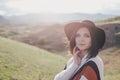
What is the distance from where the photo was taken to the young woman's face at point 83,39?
6646mm

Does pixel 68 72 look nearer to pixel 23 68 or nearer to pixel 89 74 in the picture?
pixel 89 74

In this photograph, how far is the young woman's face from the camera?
6.65 metres

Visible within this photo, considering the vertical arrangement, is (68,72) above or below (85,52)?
below

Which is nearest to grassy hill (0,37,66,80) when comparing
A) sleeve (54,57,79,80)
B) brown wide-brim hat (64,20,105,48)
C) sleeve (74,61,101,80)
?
brown wide-brim hat (64,20,105,48)

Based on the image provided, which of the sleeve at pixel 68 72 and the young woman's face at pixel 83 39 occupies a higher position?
Result: the young woman's face at pixel 83 39

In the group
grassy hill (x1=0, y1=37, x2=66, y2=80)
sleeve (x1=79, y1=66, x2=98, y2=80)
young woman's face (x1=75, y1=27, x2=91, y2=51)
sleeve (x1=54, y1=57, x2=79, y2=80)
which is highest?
young woman's face (x1=75, y1=27, x2=91, y2=51)

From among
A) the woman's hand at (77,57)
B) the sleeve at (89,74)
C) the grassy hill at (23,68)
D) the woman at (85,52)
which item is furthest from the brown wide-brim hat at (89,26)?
the grassy hill at (23,68)

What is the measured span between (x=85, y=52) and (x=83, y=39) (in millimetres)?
274

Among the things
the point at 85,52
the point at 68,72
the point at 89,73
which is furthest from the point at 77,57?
the point at 89,73

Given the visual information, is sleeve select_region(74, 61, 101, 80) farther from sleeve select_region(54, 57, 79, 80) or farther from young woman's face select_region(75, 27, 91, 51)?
young woman's face select_region(75, 27, 91, 51)

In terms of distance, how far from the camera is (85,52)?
6648mm

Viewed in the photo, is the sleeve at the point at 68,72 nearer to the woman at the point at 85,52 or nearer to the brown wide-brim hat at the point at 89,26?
the woman at the point at 85,52

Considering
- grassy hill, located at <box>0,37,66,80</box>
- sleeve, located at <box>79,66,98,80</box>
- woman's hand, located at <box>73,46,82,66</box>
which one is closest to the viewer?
sleeve, located at <box>79,66,98,80</box>

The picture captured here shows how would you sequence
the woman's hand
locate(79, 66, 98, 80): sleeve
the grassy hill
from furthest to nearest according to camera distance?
the grassy hill → the woman's hand → locate(79, 66, 98, 80): sleeve
